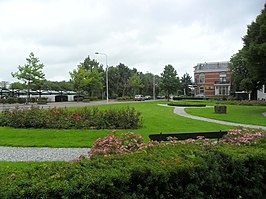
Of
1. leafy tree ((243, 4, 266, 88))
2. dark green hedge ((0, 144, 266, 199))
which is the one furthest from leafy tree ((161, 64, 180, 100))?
dark green hedge ((0, 144, 266, 199))

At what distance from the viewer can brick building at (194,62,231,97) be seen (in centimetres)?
7400

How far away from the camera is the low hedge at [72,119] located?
1304cm

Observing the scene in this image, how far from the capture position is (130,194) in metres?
3.17

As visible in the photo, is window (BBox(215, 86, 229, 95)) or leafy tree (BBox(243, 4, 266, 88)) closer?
leafy tree (BBox(243, 4, 266, 88))

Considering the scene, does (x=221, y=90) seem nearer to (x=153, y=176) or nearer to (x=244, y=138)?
(x=244, y=138)

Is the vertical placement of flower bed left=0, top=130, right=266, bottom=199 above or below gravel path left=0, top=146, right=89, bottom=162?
above

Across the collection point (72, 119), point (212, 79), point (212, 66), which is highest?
point (212, 66)

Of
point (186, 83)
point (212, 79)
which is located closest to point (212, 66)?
point (212, 79)

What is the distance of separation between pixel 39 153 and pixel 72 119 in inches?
201

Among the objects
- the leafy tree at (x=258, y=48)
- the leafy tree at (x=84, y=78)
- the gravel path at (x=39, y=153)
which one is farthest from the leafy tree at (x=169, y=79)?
the gravel path at (x=39, y=153)

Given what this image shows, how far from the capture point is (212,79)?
7612 centimetres

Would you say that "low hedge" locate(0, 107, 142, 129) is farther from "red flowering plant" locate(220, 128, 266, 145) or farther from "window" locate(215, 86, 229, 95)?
"window" locate(215, 86, 229, 95)

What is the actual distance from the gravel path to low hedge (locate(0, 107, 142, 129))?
391cm

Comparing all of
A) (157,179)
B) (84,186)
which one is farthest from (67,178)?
(157,179)
